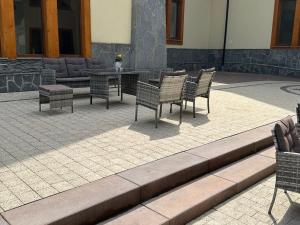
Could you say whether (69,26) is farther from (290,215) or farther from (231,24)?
(290,215)

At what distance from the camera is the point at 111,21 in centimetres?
977

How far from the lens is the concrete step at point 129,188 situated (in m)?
2.36

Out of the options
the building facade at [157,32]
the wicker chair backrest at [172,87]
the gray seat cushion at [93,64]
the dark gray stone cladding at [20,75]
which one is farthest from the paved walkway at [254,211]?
the building facade at [157,32]

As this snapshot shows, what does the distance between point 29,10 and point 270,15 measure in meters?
9.96

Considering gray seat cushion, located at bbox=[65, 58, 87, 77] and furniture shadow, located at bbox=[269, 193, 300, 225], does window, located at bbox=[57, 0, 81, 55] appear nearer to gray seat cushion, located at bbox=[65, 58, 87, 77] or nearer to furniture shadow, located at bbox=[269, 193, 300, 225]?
gray seat cushion, located at bbox=[65, 58, 87, 77]

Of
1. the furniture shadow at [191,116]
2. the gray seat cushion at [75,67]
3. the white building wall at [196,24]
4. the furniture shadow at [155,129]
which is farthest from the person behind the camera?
the white building wall at [196,24]

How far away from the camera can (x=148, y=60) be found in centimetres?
1059

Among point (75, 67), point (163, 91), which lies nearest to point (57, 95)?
point (163, 91)

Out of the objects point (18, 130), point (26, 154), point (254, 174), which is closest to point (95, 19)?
point (18, 130)

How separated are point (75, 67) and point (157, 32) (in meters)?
3.79

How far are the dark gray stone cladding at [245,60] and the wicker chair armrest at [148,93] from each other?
30.8 feet

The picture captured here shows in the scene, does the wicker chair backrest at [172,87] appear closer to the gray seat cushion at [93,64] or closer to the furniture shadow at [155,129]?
the furniture shadow at [155,129]

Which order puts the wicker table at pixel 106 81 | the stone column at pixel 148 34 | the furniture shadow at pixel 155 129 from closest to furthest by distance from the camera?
the furniture shadow at pixel 155 129, the wicker table at pixel 106 81, the stone column at pixel 148 34

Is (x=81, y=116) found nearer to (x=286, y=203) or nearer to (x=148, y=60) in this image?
(x=286, y=203)
